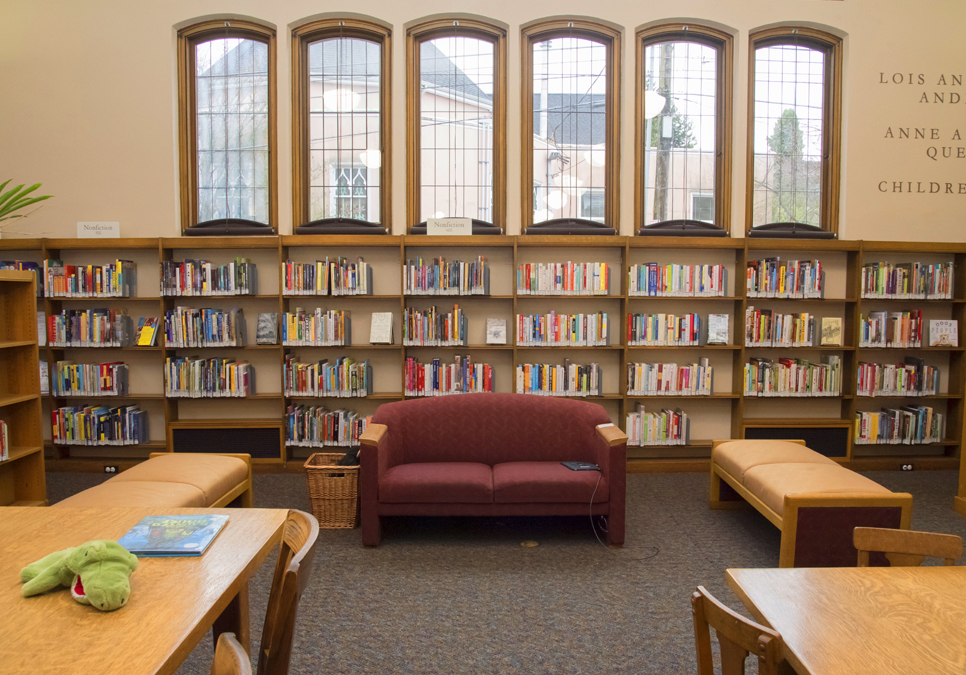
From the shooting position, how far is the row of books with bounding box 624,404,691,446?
5.18 m

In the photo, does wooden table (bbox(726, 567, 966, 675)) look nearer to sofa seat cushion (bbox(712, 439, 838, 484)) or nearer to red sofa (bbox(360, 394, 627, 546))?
red sofa (bbox(360, 394, 627, 546))

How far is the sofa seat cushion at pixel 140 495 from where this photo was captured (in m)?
2.99

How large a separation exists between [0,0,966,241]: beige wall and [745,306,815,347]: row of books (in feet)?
3.36

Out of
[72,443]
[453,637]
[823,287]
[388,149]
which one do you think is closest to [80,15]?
[388,149]

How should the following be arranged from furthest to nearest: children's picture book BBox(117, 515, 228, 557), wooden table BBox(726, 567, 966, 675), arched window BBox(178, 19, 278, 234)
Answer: arched window BBox(178, 19, 278, 234)
children's picture book BBox(117, 515, 228, 557)
wooden table BBox(726, 567, 966, 675)

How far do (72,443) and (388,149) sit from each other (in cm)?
384

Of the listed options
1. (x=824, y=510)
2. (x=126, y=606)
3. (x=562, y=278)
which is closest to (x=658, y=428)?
(x=562, y=278)

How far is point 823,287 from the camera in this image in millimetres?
5223

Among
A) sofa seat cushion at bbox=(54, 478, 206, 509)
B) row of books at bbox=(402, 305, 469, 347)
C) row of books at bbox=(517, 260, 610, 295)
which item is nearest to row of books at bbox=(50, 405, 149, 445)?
sofa seat cushion at bbox=(54, 478, 206, 509)

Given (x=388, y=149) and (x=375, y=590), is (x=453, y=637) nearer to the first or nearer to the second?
(x=375, y=590)

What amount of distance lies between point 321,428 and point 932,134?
6.27m

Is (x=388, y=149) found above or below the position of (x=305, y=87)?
below

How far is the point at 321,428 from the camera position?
202 inches

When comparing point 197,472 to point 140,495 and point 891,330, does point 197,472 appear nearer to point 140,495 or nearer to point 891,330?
point 140,495
